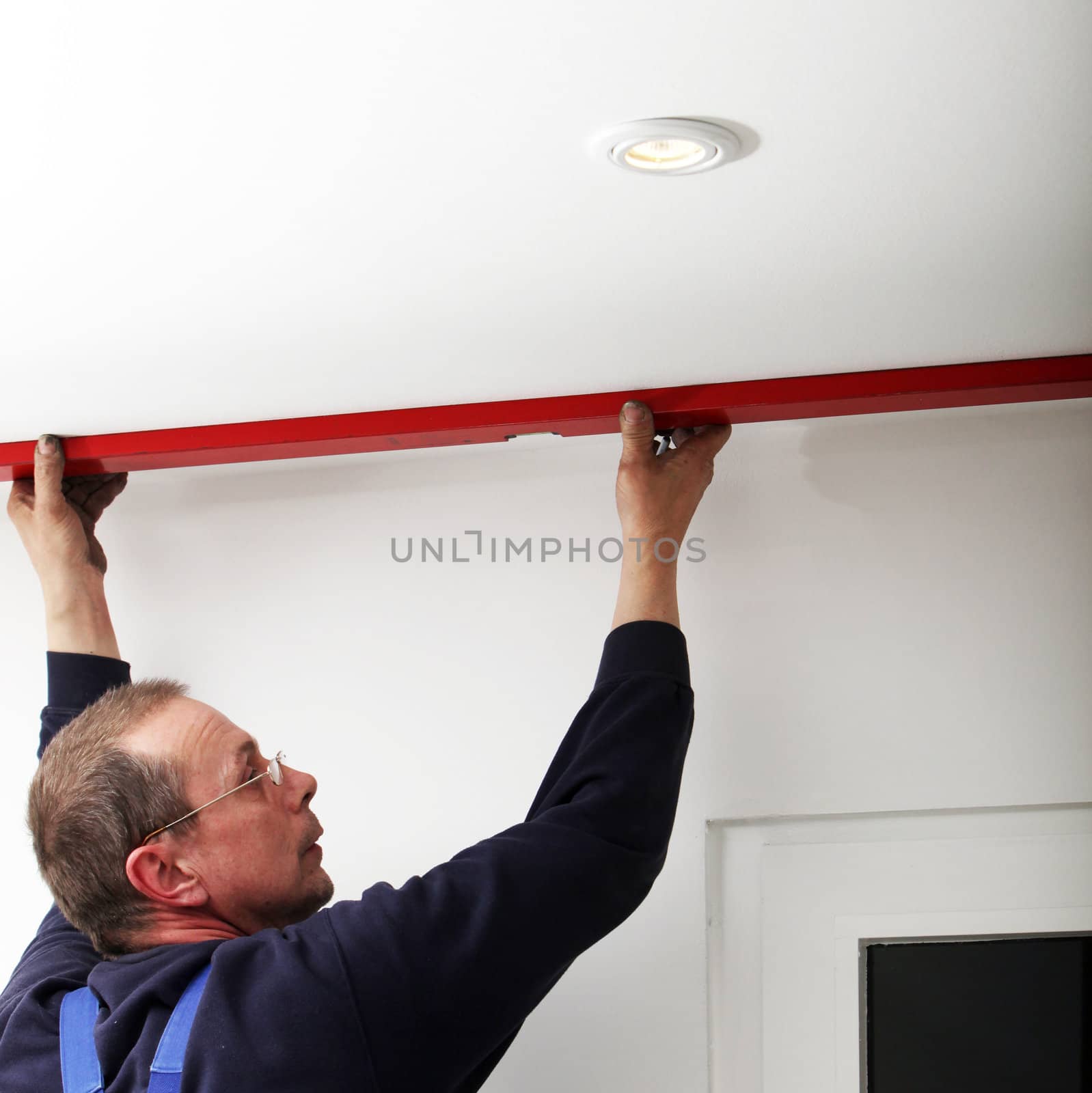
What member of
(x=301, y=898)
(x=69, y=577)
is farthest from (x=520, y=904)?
(x=69, y=577)

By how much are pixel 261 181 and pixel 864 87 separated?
45 centimetres

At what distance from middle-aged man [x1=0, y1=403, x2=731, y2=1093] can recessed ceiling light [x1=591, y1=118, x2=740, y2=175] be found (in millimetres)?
644

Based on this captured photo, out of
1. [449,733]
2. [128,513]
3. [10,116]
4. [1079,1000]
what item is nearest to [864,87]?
[10,116]

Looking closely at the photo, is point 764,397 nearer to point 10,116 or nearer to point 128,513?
point 10,116

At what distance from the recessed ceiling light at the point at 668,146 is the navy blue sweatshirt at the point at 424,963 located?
0.65 m

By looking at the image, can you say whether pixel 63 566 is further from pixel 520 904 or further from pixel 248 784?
pixel 520 904

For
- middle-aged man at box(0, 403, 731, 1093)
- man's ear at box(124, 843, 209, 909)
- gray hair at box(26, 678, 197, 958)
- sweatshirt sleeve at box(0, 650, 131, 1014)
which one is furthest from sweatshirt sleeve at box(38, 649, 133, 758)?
man's ear at box(124, 843, 209, 909)

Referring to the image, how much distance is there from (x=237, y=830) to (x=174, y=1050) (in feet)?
0.91

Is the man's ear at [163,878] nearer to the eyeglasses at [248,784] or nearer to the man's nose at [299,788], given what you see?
the eyeglasses at [248,784]

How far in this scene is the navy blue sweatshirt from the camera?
3.68 feet

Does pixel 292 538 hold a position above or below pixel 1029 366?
below

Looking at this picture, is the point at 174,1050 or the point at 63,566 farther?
the point at 63,566

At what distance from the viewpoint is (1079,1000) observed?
5.39ft

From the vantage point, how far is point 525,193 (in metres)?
0.94
